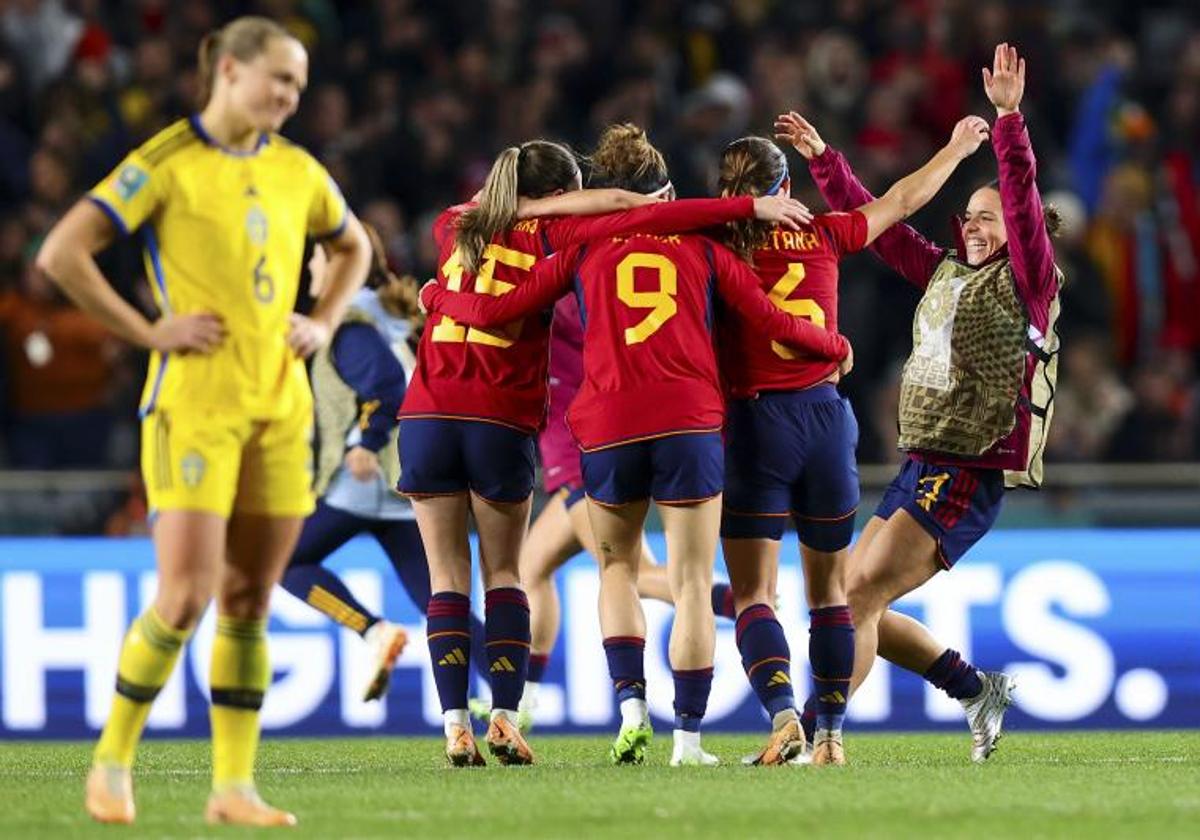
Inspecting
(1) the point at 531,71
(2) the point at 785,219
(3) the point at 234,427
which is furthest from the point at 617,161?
(1) the point at 531,71

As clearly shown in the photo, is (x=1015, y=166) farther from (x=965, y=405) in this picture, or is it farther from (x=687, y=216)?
(x=687, y=216)

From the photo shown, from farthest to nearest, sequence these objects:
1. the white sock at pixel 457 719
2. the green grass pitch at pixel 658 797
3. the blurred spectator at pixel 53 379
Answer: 1. the blurred spectator at pixel 53 379
2. the white sock at pixel 457 719
3. the green grass pitch at pixel 658 797

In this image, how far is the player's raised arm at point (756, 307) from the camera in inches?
330

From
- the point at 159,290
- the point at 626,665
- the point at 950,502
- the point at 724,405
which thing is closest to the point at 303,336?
the point at 159,290

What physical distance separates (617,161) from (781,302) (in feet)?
2.52

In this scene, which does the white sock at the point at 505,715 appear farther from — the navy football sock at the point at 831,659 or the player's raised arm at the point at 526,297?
the player's raised arm at the point at 526,297

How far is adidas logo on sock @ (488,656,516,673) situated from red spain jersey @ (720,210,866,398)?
1.23 metres

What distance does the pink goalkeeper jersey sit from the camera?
10.1 metres

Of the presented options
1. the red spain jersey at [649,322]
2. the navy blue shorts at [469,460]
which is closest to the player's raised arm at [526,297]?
the red spain jersey at [649,322]

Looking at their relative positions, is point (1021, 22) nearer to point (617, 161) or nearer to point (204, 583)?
point (617, 161)

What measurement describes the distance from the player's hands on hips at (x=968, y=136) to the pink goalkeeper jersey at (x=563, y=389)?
1.79 meters

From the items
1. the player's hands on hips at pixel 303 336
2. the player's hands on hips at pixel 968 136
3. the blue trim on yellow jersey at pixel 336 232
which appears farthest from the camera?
the player's hands on hips at pixel 968 136

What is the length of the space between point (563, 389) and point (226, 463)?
151 inches

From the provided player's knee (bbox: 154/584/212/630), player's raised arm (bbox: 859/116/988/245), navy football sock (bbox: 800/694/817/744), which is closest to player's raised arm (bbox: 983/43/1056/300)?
player's raised arm (bbox: 859/116/988/245)
